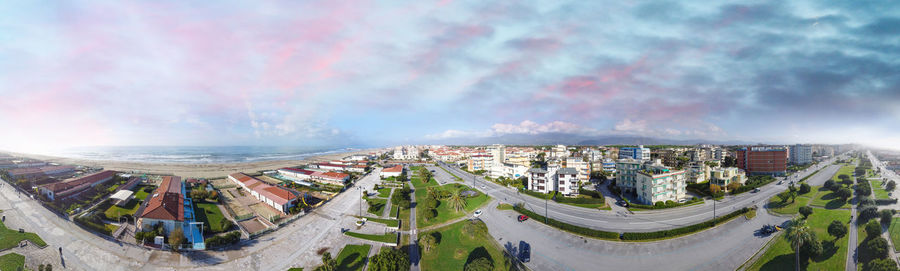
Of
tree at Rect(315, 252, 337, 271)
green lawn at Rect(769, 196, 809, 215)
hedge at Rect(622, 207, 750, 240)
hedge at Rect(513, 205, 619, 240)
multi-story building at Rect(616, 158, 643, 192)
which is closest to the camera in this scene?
tree at Rect(315, 252, 337, 271)

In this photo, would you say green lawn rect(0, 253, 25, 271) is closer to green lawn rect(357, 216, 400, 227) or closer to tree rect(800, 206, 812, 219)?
green lawn rect(357, 216, 400, 227)

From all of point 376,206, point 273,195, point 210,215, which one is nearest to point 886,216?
point 376,206

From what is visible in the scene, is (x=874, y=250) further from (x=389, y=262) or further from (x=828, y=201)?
(x=389, y=262)

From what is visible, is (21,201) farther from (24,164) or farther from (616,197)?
(616,197)

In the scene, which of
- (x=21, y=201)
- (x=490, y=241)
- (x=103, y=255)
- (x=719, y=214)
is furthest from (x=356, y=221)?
(x=719, y=214)

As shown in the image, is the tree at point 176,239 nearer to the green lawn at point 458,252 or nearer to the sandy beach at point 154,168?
the green lawn at point 458,252

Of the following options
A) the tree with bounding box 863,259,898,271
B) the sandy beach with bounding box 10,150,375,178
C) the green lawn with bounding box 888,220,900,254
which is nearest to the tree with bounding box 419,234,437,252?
the tree with bounding box 863,259,898,271
